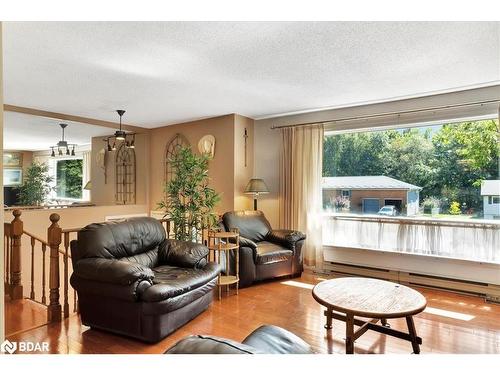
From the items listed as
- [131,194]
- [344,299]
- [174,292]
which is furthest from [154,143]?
[344,299]

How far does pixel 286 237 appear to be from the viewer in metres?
4.41

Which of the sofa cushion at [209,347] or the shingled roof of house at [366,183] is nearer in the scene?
the sofa cushion at [209,347]

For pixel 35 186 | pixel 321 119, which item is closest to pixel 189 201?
pixel 321 119

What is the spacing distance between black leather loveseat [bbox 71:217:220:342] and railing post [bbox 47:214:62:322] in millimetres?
212

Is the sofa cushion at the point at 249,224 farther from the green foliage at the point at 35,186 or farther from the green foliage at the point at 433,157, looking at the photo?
the green foliage at the point at 35,186

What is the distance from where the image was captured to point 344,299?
238 centimetres

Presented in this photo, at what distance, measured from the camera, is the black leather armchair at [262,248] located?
3.96 m

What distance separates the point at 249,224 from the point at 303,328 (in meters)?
1.95

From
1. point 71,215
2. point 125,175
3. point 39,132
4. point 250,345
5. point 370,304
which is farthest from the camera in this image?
point 125,175

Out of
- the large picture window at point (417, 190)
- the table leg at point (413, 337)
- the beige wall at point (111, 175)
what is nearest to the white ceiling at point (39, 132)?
the beige wall at point (111, 175)

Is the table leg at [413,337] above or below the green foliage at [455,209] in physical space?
below

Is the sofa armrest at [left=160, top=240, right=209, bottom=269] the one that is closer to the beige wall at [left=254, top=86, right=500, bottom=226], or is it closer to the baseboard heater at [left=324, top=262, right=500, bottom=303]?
the beige wall at [left=254, top=86, right=500, bottom=226]

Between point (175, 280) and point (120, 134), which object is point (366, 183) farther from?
point (120, 134)

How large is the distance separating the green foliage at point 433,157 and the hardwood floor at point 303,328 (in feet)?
4.33
